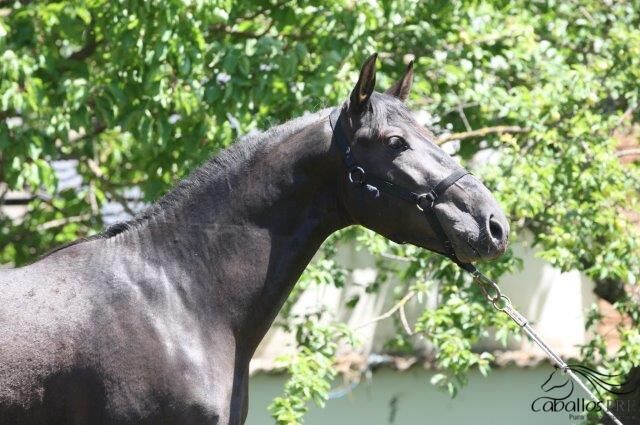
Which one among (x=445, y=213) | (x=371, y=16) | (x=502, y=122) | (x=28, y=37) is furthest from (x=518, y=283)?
(x=445, y=213)

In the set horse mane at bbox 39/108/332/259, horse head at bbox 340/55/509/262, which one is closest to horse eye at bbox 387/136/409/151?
horse head at bbox 340/55/509/262

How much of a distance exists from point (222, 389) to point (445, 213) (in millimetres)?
877

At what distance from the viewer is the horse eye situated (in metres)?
Result: 3.42

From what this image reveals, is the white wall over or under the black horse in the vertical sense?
under

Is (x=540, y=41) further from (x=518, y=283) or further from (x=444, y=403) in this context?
(x=444, y=403)

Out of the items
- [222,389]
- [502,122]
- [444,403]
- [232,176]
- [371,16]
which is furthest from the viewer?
[444,403]

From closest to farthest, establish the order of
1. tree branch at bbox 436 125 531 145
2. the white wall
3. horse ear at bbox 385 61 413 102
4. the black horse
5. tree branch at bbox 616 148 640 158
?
the black horse
horse ear at bbox 385 61 413 102
tree branch at bbox 436 125 531 145
tree branch at bbox 616 148 640 158
the white wall

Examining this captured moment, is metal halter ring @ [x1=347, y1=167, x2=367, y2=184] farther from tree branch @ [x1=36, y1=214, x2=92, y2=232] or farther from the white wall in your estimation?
the white wall

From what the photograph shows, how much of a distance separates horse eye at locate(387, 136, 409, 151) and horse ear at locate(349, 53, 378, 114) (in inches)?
5.7

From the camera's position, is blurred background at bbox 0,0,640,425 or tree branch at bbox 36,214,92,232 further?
tree branch at bbox 36,214,92,232

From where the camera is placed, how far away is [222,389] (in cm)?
327

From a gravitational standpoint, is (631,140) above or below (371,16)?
below

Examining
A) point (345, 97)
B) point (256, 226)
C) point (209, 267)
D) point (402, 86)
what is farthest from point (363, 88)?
point (345, 97)

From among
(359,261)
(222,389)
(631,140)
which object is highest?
(222,389)
